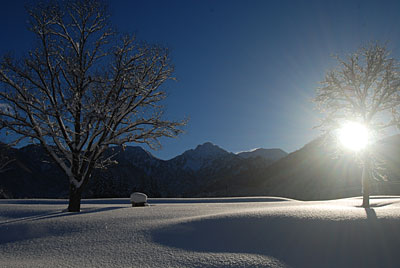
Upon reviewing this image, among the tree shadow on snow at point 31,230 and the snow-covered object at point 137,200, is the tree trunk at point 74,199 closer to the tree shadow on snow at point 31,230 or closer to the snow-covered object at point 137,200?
the tree shadow on snow at point 31,230

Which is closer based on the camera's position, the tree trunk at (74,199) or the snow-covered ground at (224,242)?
the snow-covered ground at (224,242)

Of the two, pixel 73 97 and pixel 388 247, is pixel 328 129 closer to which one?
pixel 388 247

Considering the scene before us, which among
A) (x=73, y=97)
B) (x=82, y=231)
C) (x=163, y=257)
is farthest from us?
(x=73, y=97)

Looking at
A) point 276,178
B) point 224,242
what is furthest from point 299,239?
point 276,178

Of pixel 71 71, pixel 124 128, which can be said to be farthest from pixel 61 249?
pixel 71 71

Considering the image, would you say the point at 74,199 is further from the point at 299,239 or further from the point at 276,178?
the point at 276,178

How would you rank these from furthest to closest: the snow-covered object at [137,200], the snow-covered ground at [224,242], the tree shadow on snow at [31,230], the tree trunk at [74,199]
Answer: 1. the snow-covered object at [137,200]
2. the tree trunk at [74,199]
3. the tree shadow on snow at [31,230]
4. the snow-covered ground at [224,242]

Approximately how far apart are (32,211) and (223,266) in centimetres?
1025

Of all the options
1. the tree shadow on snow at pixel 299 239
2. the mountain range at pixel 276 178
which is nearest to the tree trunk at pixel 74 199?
the mountain range at pixel 276 178

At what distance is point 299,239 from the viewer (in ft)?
15.2

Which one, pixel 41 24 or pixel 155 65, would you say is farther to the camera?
pixel 155 65

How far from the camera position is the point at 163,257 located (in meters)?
4.17

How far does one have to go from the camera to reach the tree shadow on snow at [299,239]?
407 centimetres

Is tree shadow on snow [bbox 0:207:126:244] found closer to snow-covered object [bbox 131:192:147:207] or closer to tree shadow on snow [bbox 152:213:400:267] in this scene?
tree shadow on snow [bbox 152:213:400:267]
